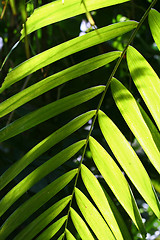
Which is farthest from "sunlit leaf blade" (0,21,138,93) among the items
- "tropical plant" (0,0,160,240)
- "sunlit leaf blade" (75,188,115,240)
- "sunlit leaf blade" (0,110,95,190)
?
"sunlit leaf blade" (75,188,115,240)

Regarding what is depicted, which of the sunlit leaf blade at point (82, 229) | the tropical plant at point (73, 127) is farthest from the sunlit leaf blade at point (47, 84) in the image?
the sunlit leaf blade at point (82, 229)

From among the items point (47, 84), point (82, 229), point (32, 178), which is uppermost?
point (47, 84)

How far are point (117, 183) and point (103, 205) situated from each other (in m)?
0.05

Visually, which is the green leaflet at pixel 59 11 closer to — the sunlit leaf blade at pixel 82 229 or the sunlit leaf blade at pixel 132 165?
the sunlit leaf blade at pixel 132 165

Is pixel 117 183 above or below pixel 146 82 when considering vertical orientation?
below

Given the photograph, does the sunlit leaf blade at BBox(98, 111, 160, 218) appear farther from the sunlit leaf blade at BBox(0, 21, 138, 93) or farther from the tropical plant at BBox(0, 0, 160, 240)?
the sunlit leaf blade at BBox(0, 21, 138, 93)

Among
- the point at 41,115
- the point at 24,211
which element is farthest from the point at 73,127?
the point at 24,211

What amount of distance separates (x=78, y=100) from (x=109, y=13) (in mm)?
813

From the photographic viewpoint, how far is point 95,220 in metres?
0.61

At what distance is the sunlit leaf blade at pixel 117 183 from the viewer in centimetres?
58

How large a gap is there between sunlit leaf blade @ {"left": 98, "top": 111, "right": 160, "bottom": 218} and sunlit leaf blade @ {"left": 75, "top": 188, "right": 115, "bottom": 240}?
93 mm

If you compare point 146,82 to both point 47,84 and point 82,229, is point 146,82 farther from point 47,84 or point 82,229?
point 82,229

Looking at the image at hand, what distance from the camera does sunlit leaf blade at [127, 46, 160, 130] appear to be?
578 mm

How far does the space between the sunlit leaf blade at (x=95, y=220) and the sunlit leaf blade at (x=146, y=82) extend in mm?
182
